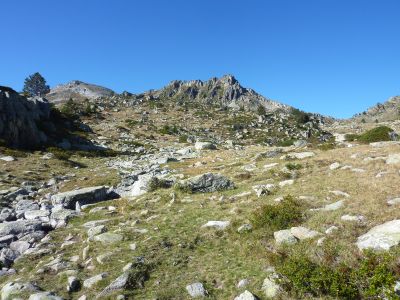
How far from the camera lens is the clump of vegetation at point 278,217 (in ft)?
39.7

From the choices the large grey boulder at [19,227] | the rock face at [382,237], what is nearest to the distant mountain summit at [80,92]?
the large grey boulder at [19,227]

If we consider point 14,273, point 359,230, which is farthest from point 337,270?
point 14,273

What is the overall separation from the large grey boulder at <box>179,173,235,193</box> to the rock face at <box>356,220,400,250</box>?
9054mm

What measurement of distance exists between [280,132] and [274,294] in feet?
240

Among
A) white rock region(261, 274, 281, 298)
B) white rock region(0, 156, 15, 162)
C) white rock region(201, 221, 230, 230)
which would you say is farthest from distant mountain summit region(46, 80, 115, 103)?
white rock region(261, 274, 281, 298)

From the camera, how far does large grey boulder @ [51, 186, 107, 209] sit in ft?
62.2

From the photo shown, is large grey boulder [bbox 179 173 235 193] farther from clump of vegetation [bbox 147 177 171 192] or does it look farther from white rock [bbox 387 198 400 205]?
white rock [bbox 387 198 400 205]

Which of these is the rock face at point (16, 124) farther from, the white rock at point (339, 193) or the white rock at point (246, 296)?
the white rock at point (246, 296)

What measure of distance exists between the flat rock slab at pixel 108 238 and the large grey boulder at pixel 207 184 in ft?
20.6

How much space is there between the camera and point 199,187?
62.1 feet

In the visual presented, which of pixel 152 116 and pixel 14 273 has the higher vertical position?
pixel 152 116

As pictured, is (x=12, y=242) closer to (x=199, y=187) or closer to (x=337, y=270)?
(x=199, y=187)

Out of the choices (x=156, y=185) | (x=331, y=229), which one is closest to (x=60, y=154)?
(x=156, y=185)

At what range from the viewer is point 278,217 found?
12.3 meters
